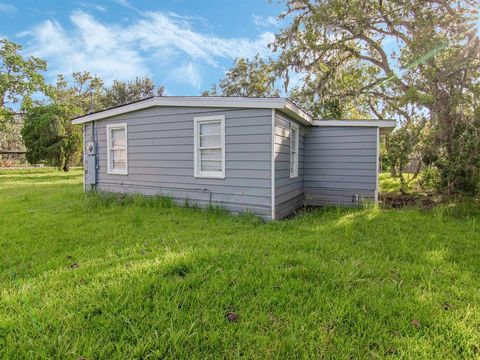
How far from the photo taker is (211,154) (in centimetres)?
663

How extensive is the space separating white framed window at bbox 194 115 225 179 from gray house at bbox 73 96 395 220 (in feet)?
0.07

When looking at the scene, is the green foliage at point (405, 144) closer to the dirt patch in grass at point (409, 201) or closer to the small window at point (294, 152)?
the dirt patch in grass at point (409, 201)

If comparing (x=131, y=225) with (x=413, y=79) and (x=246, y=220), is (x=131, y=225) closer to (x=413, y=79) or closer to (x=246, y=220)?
(x=246, y=220)

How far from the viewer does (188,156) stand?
22.5 ft

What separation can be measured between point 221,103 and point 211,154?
3.84 feet

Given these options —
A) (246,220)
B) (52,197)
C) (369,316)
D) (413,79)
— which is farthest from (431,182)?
(52,197)

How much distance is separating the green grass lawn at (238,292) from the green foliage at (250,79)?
11092mm

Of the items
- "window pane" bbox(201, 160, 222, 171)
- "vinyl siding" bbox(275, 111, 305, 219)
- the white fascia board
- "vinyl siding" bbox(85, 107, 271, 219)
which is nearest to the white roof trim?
"vinyl siding" bbox(85, 107, 271, 219)

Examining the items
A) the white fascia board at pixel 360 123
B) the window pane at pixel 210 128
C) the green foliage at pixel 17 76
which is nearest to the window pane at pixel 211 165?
the window pane at pixel 210 128

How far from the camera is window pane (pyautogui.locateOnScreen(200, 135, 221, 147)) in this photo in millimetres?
6539

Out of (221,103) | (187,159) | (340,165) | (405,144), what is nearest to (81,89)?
(187,159)

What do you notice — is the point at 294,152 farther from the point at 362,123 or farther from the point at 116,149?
the point at 116,149

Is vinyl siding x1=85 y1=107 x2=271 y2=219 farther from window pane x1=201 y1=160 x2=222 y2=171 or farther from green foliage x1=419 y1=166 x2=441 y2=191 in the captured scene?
green foliage x1=419 y1=166 x2=441 y2=191

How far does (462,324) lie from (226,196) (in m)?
4.63
